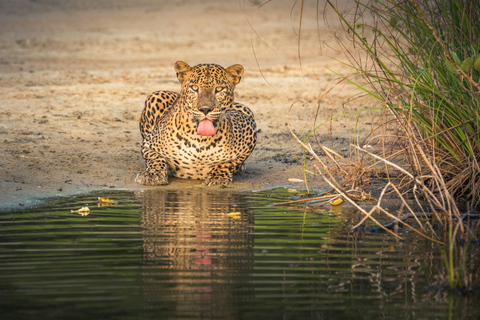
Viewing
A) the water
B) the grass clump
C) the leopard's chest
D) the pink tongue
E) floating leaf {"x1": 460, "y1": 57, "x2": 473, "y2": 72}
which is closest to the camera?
the water

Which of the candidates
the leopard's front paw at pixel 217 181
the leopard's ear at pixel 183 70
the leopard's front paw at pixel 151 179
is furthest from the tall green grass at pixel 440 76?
the leopard's front paw at pixel 151 179

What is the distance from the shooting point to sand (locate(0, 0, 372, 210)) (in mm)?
8242

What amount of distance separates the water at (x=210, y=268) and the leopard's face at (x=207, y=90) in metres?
1.76

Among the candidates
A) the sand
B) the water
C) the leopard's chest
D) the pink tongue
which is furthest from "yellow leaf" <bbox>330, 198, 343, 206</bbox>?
the leopard's chest

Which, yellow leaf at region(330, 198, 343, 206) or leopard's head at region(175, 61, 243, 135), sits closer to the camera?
yellow leaf at region(330, 198, 343, 206)

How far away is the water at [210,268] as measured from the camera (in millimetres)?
3436

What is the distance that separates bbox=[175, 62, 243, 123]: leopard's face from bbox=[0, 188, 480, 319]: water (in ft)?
5.79

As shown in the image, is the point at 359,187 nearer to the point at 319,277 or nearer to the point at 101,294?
the point at 319,277

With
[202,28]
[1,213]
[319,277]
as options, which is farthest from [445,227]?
[202,28]

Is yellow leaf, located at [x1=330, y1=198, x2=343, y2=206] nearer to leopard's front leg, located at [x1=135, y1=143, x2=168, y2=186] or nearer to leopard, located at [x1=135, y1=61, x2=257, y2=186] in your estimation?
leopard, located at [x1=135, y1=61, x2=257, y2=186]

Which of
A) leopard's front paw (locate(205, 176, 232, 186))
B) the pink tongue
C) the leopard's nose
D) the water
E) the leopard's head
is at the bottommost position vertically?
the water

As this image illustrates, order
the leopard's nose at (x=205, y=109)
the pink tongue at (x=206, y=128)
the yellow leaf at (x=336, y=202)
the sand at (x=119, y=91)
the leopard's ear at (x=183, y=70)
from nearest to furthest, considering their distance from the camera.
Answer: the yellow leaf at (x=336, y=202), the leopard's nose at (x=205, y=109), the pink tongue at (x=206, y=128), the leopard's ear at (x=183, y=70), the sand at (x=119, y=91)

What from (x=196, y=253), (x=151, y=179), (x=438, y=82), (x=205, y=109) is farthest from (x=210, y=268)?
(x=151, y=179)

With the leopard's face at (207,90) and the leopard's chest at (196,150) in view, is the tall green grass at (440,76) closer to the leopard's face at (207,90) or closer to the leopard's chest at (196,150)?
the leopard's face at (207,90)
